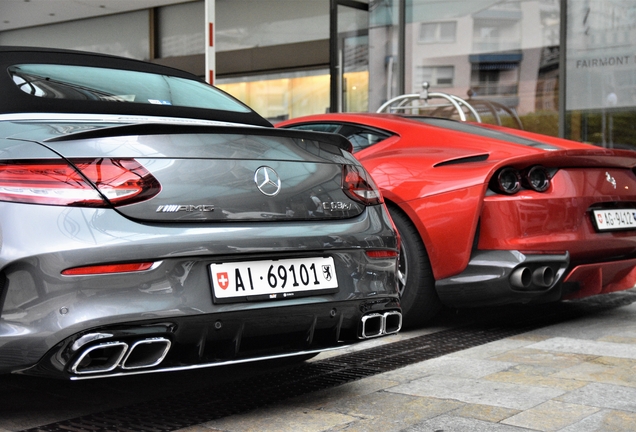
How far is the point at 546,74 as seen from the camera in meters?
10.8

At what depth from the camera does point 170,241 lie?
8.94ft

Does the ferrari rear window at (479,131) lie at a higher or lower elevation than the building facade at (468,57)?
lower

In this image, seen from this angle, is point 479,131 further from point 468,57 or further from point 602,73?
point 468,57

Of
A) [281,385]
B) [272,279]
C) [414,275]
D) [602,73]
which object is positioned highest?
[602,73]

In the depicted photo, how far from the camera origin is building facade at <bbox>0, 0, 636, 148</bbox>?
33.9 feet

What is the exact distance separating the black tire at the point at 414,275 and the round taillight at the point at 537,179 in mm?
648

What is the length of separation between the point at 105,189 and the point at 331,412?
1146 millimetres

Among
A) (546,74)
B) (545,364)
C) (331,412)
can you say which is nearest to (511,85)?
(546,74)

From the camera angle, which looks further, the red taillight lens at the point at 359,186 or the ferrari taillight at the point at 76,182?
the red taillight lens at the point at 359,186

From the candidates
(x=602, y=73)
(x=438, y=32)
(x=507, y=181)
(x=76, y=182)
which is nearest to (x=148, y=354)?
(x=76, y=182)

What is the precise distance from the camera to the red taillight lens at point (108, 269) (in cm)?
260

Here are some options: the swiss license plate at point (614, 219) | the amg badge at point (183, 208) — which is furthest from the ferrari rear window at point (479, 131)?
the amg badge at point (183, 208)

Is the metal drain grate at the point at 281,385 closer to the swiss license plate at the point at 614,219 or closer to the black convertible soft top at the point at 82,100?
the swiss license plate at the point at 614,219

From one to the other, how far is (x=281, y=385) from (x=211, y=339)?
0.89 m
